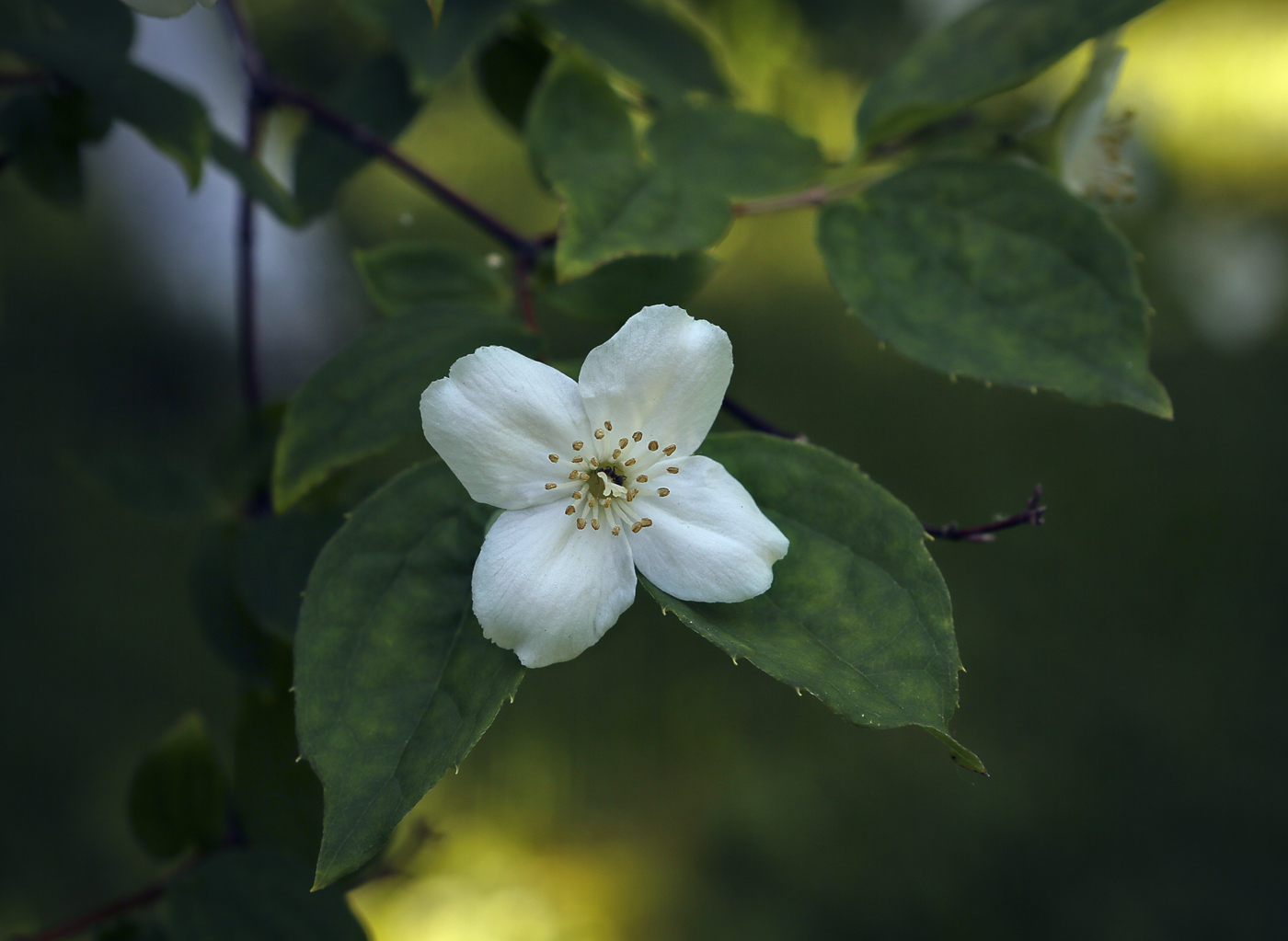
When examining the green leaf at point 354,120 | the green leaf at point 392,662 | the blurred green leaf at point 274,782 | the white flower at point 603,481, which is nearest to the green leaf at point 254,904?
the blurred green leaf at point 274,782

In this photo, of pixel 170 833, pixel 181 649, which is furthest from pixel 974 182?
pixel 181 649

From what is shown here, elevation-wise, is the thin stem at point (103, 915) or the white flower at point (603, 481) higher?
the white flower at point (603, 481)

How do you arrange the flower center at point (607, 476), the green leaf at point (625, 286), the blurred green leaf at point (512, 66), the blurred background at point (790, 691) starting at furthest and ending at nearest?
the blurred background at point (790, 691) → the blurred green leaf at point (512, 66) → the green leaf at point (625, 286) → the flower center at point (607, 476)

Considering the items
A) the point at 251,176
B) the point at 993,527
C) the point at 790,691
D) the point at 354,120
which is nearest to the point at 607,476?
the point at 993,527

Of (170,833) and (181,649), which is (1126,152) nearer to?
(170,833)

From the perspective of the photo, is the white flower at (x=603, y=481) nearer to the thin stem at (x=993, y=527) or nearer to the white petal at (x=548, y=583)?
the white petal at (x=548, y=583)

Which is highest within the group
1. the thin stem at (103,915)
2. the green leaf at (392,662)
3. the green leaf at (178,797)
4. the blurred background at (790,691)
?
the green leaf at (392,662)
